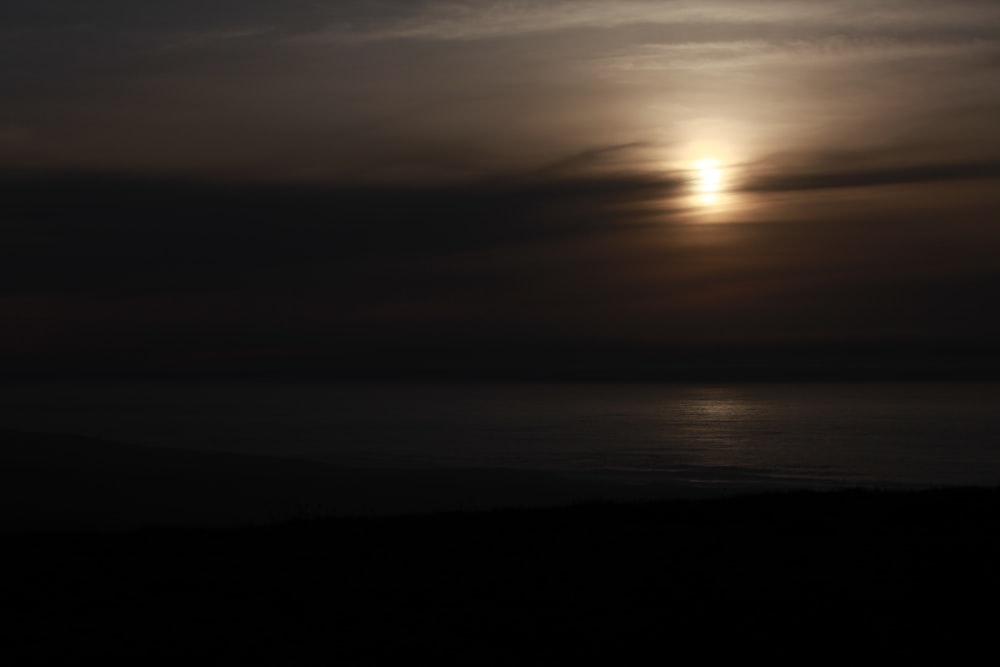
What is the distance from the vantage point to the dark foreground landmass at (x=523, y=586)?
13023mm

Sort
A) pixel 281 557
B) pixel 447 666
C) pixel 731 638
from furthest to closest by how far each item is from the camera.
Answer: pixel 281 557
pixel 731 638
pixel 447 666

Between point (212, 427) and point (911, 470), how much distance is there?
9780cm

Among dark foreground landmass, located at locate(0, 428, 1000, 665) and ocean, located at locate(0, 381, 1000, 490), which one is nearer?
dark foreground landmass, located at locate(0, 428, 1000, 665)

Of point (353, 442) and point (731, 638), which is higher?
point (353, 442)

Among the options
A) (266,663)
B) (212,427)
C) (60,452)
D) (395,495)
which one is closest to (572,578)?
(266,663)

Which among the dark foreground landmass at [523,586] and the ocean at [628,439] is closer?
the dark foreground landmass at [523,586]

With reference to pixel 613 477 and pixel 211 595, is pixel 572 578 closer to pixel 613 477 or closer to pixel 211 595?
pixel 211 595

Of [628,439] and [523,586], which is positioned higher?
[628,439]

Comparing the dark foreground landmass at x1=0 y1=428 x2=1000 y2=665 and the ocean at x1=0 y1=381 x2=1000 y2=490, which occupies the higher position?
the ocean at x1=0 y1=381 x2=1000 y2=490

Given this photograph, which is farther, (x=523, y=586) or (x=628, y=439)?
(x=628, y=439)

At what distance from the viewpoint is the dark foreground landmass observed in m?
13.0

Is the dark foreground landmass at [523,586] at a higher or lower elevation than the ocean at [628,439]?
lower

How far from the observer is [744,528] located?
19.7 metres

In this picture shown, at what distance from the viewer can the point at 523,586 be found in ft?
51.8
